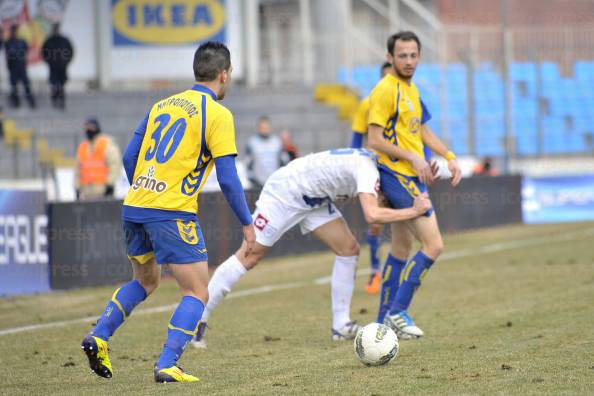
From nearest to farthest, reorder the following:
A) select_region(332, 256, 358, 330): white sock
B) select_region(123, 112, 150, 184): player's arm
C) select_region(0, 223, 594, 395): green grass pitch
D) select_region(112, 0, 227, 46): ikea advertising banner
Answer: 1. select_region(0, 223, 594, 395): green grass pitch
2. select_region(123, 112, 150, 184): player's arm
3. select_region(332, 256, 358, 330): white sock
4. select_region(112, 0, 227, 46): ikea advertising banner

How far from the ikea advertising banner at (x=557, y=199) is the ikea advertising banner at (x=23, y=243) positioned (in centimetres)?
1172

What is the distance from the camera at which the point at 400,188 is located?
28.0 feet

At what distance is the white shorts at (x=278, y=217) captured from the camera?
28.3ft

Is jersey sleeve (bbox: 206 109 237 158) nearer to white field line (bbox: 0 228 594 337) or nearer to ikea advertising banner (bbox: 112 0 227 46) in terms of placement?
white field line (bbox: 0 228 594 337)

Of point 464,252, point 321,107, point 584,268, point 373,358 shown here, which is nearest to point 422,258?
point 373,358

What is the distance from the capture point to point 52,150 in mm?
20328

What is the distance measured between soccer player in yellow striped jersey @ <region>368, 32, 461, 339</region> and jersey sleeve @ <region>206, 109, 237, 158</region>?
2.10 m

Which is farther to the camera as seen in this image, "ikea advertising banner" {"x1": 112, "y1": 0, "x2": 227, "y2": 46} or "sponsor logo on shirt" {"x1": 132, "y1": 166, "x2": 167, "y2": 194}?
"ikea advertising banner" {"x1": 112, "y1": 0, "x2": 227, "y2": 46}

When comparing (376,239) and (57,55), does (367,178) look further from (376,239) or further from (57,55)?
(57,55)

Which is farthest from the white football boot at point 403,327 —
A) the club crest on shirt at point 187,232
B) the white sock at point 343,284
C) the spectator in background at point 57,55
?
the spectator in background at point 57,55

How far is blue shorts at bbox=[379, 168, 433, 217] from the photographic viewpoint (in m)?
8.52

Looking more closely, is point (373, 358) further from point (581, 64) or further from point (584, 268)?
point (581, 64)

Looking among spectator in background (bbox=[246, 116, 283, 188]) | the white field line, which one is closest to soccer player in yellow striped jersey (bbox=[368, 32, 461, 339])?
the white field line

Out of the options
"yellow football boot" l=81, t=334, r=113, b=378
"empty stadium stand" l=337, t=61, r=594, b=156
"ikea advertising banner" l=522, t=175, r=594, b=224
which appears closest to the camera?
"yellow football boot" l=81, t=334, r=113, b=378
